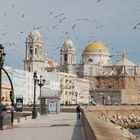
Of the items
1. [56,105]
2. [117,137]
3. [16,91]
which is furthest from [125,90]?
[117,137]

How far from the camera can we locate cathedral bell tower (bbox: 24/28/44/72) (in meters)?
174

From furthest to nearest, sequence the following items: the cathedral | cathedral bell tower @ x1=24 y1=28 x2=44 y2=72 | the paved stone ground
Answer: the cathedral, cathedral bell tower @ x1=24 y1=28 x2=44 y2=72, the paved stone ground

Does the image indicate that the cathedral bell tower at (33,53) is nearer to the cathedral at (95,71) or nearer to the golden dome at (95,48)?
the cathedral at (95,71)

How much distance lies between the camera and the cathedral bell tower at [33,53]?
174 metres

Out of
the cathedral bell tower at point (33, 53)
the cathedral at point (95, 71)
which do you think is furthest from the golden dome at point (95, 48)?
the cathedral bell tower at point (33, 53)

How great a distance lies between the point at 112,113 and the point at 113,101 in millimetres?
80846

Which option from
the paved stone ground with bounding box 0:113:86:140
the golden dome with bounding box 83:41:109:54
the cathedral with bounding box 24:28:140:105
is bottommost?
the paved stone ground with bounding box 0:113:86:140

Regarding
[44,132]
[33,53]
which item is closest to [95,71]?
[33,53]

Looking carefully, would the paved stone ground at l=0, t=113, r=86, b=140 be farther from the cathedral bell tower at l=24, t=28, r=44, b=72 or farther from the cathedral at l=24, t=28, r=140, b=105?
the cathedral bell tower at l=24, t=28, r=44, b=72

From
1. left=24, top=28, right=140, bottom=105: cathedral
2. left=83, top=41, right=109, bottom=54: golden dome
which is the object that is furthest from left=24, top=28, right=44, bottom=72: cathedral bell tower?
left=83, top=41, right=109, bottom=54: golden dome

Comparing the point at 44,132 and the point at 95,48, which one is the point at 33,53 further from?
the point at 44,132

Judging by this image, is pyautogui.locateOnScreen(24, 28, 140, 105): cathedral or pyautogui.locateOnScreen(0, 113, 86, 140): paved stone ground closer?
pyautogui.locateOnScreen(0, 113, 86, 140): paved stone ground

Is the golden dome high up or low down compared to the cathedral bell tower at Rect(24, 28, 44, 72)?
up

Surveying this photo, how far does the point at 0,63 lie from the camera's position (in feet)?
103
